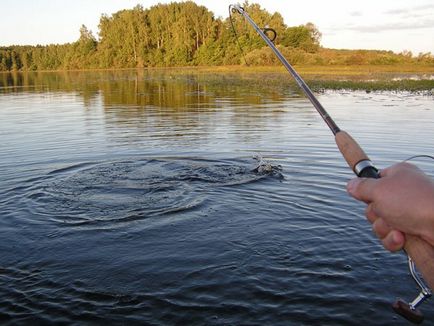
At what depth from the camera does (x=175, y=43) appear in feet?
413

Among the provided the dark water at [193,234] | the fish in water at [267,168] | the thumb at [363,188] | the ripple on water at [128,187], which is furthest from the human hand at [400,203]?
the fish in water at [267,168]

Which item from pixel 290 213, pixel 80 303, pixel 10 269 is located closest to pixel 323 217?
pixel 290 213

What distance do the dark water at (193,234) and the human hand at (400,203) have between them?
3.65 meters

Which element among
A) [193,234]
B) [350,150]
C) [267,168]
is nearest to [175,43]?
[267,168]

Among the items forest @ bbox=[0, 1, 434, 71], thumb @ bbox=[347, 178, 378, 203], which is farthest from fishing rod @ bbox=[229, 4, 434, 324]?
forest @ bbox=[0, 1, 434, 71]

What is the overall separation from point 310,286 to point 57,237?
4664 mm

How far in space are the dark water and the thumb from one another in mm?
3622

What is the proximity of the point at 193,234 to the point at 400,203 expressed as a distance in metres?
6.44

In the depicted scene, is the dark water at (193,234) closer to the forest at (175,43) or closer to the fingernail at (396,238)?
the fingernail at (396,238)

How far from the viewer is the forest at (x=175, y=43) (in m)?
103

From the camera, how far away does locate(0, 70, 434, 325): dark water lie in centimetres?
579

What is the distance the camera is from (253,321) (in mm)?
5445

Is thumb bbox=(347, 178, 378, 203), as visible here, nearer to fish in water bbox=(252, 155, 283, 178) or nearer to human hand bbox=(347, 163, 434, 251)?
human hand bbox=(347, 163, 434, 251)

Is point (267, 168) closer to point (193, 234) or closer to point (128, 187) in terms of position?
point (128, 187)
